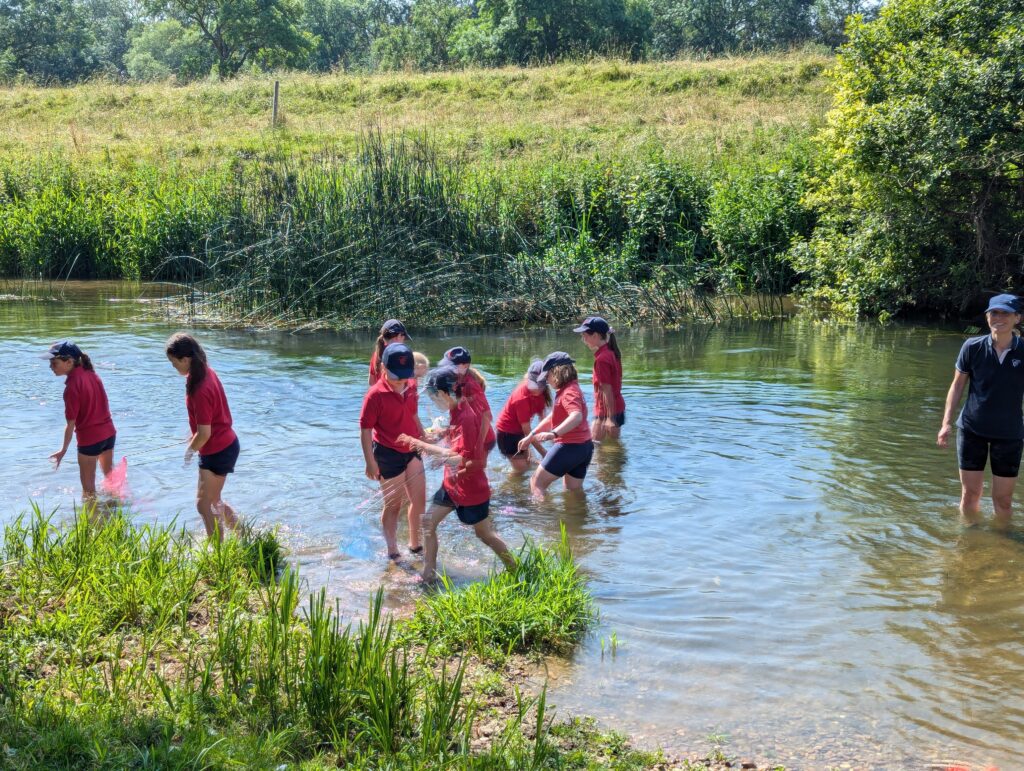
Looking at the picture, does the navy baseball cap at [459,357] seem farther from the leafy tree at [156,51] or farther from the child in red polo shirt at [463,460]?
the leafy tree at [156,51]

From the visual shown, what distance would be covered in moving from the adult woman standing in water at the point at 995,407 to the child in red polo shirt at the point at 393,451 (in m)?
3.96

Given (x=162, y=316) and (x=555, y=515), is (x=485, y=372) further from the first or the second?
(x=162, y=316)

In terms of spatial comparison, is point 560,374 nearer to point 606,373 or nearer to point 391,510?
point 606,373

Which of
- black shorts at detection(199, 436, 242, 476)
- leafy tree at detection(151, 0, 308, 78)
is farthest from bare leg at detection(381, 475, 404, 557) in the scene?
leafy tree at detection(151, 0, 308, 78)

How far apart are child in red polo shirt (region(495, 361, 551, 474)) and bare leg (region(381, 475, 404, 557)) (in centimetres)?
224

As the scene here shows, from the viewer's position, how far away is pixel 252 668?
461cm

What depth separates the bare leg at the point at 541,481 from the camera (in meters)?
8.55

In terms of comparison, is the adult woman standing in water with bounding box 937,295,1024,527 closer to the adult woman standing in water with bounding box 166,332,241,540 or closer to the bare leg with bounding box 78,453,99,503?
the adult woman standing in water with bounding box 166,332,241,540

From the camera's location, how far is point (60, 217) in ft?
→ 83.7

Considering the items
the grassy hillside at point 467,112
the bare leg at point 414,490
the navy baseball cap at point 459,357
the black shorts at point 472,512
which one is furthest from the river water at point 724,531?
the grassy hillside at point 467,112

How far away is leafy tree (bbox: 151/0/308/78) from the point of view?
217 feet

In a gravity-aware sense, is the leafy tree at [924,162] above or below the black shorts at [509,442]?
above

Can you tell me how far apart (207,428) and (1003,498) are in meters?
5.97

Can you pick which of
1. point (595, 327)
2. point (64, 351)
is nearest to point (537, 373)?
point (595, 327)
